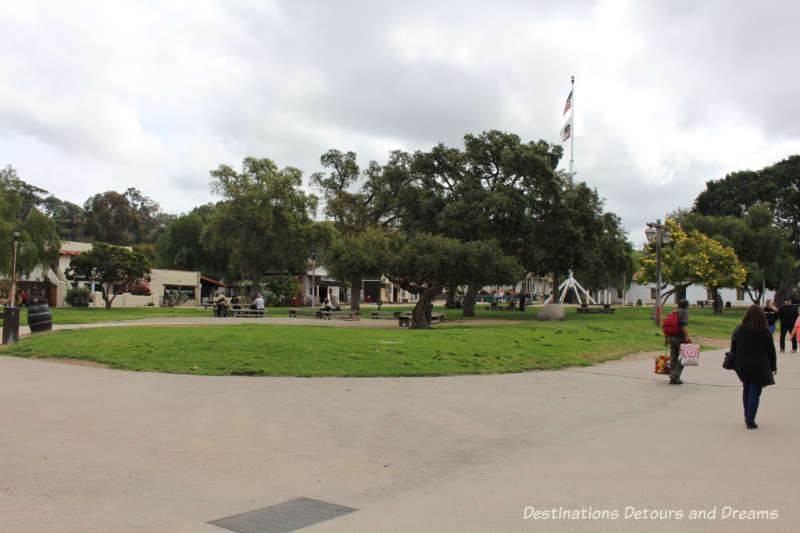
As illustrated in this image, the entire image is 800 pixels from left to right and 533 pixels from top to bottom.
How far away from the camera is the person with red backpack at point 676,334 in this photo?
11.2 meters

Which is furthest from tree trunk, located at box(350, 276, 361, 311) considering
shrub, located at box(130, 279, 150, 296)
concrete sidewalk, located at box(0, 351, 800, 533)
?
concrete sidewalk, located at box(0, 351, 800, 533)

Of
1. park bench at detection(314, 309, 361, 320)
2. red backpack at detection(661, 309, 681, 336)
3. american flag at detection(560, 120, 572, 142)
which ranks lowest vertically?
park bench at detection(314, 309, 361, 320)

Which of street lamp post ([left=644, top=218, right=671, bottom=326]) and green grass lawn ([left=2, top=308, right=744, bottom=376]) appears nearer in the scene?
green grass lawn ([left=2, top=308, right=744, bottom=376])

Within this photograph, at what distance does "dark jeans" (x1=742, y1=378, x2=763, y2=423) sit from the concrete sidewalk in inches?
7.9

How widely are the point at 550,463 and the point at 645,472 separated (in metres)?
0.89

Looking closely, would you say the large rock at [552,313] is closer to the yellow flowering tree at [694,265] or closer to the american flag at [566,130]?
the yellow flowering tree at [694,265]

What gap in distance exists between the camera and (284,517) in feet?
14.6

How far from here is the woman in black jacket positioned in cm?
754

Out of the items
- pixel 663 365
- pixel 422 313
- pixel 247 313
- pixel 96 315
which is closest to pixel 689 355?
pixel 663 365

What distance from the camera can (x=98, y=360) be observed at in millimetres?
12836

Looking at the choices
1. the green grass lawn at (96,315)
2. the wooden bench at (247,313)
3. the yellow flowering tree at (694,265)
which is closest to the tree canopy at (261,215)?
the green grass lawn at (96,315)

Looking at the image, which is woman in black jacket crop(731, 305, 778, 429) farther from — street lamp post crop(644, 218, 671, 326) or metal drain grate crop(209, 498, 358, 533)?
street lamp post crop(644, 218, 671, 326)

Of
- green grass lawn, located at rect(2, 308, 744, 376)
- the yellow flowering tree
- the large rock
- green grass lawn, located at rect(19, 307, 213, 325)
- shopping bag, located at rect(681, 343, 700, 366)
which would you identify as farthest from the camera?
the yellow flowering tree

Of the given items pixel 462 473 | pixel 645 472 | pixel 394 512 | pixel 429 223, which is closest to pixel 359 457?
pixel 462 473
